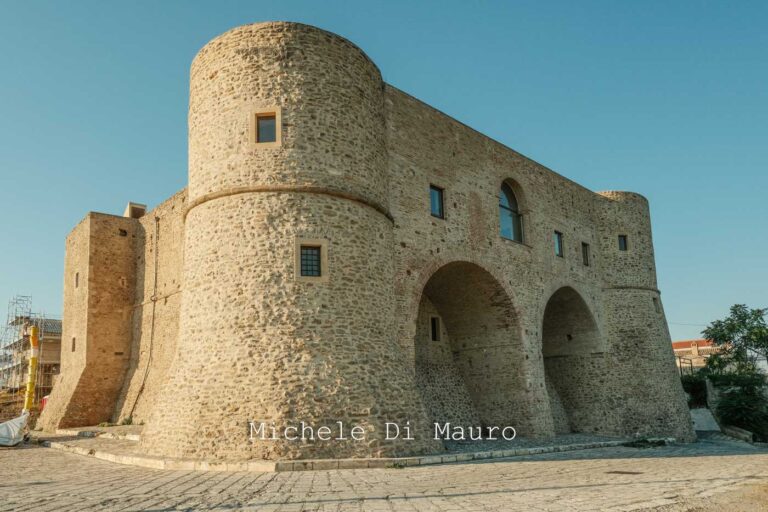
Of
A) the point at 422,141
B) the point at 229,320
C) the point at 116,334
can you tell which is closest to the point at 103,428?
the point at 116,334

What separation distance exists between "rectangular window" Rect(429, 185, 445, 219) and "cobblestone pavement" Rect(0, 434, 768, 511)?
7734 millimetres

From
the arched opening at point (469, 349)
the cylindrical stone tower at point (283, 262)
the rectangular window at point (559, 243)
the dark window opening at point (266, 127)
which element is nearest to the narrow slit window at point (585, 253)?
the rectangular window at point (559, 243)

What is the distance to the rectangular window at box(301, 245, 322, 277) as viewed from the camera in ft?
48.3

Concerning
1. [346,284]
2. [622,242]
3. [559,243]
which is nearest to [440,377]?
[559,243]

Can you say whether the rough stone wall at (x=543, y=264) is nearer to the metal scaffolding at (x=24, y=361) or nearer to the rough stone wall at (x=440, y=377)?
the rough stone wall at (x=440, y=377)

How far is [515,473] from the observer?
40.3ft

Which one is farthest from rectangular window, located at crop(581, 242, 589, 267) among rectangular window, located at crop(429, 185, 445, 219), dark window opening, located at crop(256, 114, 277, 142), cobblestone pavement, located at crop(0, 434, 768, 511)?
dark window opening, located at crop(256, 114, 277, 142)

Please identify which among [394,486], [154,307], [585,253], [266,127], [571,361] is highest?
[266,127]

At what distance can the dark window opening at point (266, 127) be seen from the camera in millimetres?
15383

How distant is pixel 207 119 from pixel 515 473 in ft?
34.3

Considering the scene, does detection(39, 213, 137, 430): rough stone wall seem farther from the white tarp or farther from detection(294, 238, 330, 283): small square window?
detection(294, 238, 330, 283): small square window

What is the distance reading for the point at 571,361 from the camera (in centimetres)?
2709

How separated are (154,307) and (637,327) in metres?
19.0

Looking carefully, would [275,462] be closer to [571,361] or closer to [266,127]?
[266,127]
